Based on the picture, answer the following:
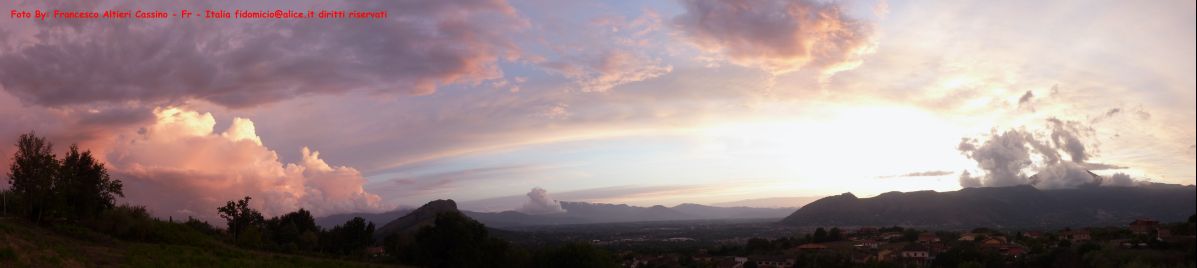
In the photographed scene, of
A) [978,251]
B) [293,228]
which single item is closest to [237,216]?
[293,228]

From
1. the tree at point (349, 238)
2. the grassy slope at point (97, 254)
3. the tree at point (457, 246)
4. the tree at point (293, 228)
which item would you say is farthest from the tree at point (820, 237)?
the grassy slope at point (97, 254)

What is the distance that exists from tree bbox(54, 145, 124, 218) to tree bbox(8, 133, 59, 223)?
2.18 ft

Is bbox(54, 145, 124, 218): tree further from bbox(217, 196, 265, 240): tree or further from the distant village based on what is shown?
the distant village

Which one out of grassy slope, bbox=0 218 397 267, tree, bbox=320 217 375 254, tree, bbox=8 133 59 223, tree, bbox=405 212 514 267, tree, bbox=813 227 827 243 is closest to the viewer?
grassy slope, bbox=0 218 397 267

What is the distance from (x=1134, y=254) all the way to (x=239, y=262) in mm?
60211

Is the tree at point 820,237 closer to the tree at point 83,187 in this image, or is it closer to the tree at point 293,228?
the tree at point 293,228

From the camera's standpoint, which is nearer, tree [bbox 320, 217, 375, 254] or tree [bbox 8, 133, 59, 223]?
tree [bbox 8, 133, 59, 223]

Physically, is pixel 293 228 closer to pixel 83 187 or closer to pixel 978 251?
pixel 83 187

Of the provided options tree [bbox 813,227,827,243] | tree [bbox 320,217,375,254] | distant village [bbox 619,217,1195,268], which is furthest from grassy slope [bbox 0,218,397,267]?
tree [bbox 813,227,827,243]

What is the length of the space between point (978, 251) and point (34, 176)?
86.3 m

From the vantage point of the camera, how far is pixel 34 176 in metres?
38.8

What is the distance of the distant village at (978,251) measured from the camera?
1785 inches

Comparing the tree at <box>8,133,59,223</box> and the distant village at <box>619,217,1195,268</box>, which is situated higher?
the tree at <box>8,133,59,223</box>

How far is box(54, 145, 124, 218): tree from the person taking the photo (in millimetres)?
40125
